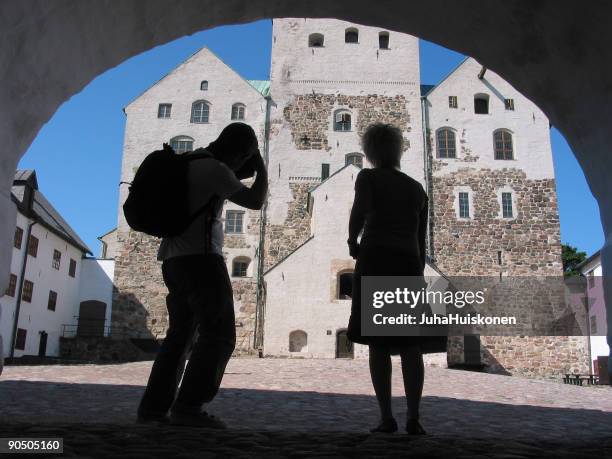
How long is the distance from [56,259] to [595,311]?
25.8 meters

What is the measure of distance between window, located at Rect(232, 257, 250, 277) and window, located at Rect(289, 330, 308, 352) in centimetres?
561

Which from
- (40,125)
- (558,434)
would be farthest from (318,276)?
(40,125)

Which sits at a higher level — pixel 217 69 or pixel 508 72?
pixel 217 69

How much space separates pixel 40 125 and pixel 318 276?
2042 centimetres

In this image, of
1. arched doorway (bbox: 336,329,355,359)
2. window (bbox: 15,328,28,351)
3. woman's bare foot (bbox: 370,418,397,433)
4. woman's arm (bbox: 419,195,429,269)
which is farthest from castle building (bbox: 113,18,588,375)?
woman's bare foot (bbox: 370,418,397,433)

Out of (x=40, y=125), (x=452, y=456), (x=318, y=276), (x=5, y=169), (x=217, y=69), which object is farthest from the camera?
(x=217, y=69)

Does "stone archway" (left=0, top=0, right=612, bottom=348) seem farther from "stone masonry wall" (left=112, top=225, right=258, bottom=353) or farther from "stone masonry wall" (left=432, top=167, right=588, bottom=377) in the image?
"stone masonry wall" (left=432, top=167, right=588, bottom=377)

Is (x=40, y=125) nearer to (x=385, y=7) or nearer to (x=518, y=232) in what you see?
(x=385, y=7)

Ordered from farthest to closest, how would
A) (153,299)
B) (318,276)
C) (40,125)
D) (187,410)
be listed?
(153,299)
(318,276)
(187,410)
(40,125)

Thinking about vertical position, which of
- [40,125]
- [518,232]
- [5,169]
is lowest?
[5,169]

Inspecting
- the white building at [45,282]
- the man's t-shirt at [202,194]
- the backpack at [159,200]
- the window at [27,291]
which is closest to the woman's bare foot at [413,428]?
the man's t-shirt at [202,194]

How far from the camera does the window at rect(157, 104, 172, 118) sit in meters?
30.5

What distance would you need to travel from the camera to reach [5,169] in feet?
9.81

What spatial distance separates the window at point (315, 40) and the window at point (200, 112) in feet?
19.9
